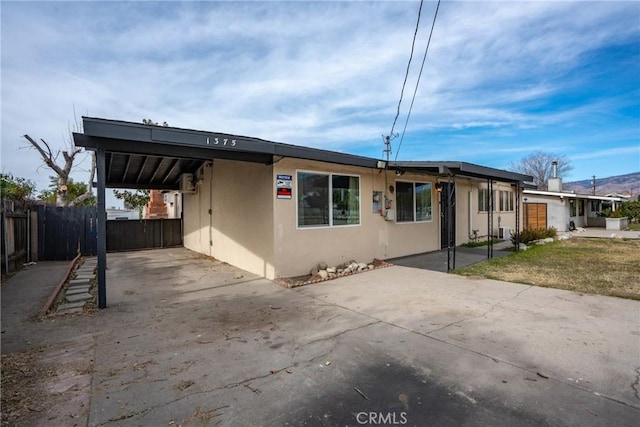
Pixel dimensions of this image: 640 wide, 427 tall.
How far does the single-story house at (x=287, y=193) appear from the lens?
515 cm

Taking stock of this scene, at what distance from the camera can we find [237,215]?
8180 millimetres

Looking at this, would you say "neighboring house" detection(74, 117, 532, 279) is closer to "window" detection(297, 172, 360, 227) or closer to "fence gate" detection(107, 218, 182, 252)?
"window" detection(297, 172, 360, 227)

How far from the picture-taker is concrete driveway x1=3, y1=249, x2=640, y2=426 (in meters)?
2.33

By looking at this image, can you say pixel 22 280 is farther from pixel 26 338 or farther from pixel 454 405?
pixel 454 405

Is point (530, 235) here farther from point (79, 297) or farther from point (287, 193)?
point (79, 297)

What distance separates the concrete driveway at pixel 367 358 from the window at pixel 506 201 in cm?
1008

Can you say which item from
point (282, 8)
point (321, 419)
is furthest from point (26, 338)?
point (282, 8)

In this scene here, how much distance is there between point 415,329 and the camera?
3916 millimetres

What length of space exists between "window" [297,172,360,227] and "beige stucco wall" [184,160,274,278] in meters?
0.76

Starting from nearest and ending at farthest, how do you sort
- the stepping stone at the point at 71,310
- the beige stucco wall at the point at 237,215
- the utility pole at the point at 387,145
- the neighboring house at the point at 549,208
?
the stepping stone at the point at 71,310
the beige stucco wall at the point at 237,215
the utility pole at the point at 387,145
the neighboring house at the point at 549,208

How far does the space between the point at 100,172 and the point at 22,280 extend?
4335 mm

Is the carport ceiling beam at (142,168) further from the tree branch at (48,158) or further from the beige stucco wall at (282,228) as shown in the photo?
the tree branch at (48,158)

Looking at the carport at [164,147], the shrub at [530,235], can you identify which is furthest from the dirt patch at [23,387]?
the shrub at [530,235]

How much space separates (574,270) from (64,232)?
1399 cm
